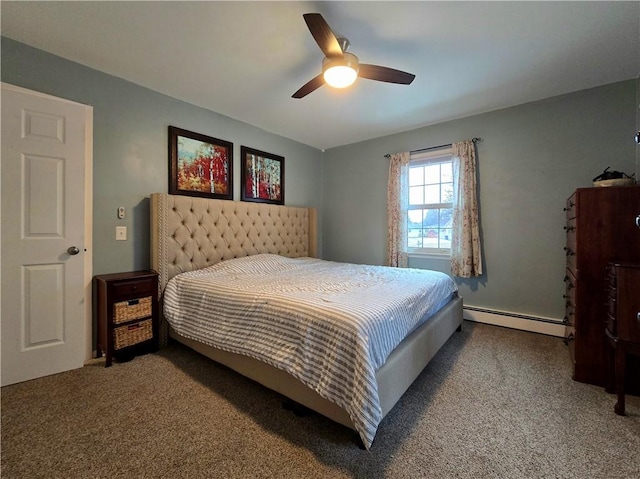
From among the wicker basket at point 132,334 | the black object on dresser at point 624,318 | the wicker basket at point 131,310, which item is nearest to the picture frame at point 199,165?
the wicker basket at point 131,310

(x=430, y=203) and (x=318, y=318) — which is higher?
(x=430, y=203)

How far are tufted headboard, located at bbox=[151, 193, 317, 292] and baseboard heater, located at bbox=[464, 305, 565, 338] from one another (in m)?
2.48

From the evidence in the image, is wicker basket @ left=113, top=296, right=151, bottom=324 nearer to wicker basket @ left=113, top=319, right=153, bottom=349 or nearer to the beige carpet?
wicker basket @ left=113, top=319, right=153, bottom=349

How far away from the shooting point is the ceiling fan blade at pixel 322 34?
1467 millimetres

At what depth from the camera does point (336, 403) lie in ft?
4.18

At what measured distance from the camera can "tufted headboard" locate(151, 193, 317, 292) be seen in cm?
252

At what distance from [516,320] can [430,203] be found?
67.4 inches

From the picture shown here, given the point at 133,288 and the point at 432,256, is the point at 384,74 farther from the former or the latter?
the point at 133,288

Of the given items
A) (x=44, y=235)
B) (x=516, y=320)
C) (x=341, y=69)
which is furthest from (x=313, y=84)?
(x=516, y=320)

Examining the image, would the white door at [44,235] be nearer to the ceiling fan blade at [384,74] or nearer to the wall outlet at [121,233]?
the wall outlet at [121,233]

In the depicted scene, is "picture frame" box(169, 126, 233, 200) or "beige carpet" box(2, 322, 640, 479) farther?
"picture frame" box(169, 126, 233, 200)

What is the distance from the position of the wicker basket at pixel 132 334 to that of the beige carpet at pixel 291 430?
0.23 meters

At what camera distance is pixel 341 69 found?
1.85 metres

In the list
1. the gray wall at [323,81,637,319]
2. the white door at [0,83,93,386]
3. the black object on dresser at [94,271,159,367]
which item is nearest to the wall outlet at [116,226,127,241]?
the white door at [0,83,93,386]
